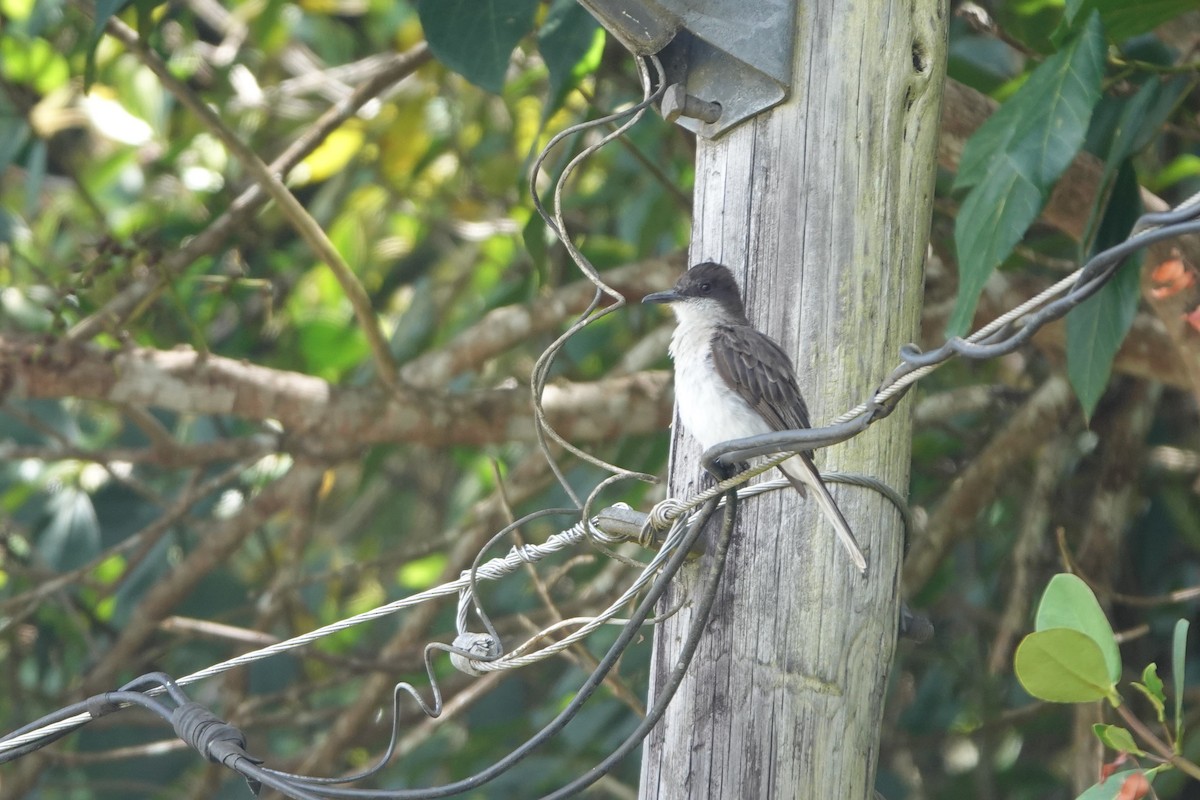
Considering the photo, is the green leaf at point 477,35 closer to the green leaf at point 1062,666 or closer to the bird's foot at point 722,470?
the bird's foot at point 722,470

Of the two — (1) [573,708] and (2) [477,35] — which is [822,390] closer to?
(1) [573,708]

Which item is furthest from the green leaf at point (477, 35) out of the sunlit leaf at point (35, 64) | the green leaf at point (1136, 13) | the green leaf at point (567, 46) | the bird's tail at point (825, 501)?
the sunlit leaf at point (35, 64)

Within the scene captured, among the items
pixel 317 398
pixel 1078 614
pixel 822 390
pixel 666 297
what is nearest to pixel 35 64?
pixel 317 398

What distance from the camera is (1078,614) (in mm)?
2562

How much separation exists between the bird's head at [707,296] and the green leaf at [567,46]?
75 cm

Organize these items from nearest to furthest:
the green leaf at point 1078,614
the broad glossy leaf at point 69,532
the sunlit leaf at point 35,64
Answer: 1. the green leaf at point 1078,614
2. the broad glossy leaf at point 69,532
3. the sunlit leaf at point 35,64

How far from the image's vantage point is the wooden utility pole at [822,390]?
2570mm

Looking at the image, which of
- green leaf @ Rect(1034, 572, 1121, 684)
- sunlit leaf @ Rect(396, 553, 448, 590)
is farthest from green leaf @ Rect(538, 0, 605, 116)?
sunlit leaf @ Rect(396, 553, 448, 590)

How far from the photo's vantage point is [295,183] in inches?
287

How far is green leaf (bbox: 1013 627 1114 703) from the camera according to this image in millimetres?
2465

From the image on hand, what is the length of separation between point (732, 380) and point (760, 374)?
0.16 meters

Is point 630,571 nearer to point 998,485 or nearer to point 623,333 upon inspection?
point 998,485

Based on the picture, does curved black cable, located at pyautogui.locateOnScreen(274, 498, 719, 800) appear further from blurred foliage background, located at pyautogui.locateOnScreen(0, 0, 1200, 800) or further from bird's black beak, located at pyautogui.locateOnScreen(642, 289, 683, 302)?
blurred foliage background, located at pyautogui.locateOnScreen(0, 0, 1200, 800)

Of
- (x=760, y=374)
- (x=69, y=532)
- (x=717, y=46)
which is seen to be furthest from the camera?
(x=69, y=532)
